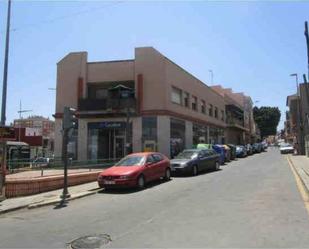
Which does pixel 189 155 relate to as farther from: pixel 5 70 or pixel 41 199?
pixel 41 199

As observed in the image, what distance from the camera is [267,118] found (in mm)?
108750

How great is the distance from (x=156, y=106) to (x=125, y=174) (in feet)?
53.6

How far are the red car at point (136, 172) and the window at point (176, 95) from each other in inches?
615

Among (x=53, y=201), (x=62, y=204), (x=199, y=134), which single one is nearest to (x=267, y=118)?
(x=199, y=134)

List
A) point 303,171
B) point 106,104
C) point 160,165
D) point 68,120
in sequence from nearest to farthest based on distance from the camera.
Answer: point 68,120
point 160,165
point 303,171
point 106,104

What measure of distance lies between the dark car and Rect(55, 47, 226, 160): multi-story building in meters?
7.71

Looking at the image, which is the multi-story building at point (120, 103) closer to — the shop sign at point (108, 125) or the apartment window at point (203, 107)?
the shop sign at point (108, 125)

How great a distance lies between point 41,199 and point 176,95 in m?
23.0

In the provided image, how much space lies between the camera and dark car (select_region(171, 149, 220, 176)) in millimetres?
22531

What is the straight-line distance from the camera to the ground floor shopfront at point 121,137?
108 feet

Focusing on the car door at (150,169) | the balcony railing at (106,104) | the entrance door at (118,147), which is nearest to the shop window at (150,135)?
the balcony railing at (106,104)

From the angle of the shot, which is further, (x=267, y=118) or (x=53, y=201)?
(x=267, y=118)

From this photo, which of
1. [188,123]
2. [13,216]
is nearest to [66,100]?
[188,123]

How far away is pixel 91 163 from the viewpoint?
2350 cm
